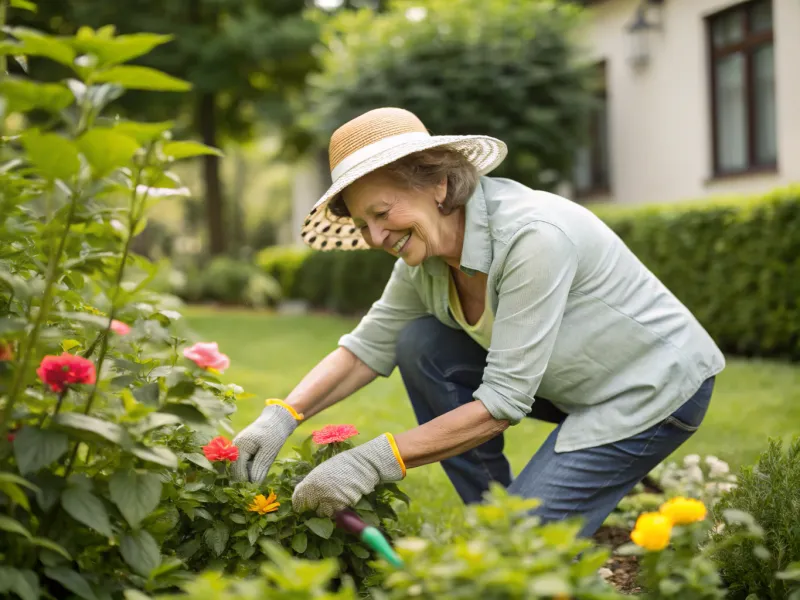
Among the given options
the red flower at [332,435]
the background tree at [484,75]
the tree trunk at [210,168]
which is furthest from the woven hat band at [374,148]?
the tree trunk at [210,168]

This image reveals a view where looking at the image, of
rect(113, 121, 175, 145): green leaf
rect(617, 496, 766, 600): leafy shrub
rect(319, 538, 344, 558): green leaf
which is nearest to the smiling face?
rect(319, 538, 344, 558): green leaf

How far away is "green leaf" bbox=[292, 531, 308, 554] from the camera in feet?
7.06

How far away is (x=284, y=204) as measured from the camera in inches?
1604

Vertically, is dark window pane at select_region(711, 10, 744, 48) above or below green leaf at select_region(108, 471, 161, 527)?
above

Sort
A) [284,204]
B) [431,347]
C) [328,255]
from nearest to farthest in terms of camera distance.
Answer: [431,347] → [328,255] → [284,204]

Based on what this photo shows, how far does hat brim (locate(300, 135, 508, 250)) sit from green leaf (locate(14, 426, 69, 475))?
101 centimetres

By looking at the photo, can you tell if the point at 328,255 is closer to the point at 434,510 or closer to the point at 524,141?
the point at 524,141

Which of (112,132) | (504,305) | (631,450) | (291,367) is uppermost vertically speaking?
(112,132)

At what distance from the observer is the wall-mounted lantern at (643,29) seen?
10.0m

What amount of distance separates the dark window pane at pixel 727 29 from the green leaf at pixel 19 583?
9061mm

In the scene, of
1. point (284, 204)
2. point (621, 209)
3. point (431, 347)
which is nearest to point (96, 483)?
point (431, 347)

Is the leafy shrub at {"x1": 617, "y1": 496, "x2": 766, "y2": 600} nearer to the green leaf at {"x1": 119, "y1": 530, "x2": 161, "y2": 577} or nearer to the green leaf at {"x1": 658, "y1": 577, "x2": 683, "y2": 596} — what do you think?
the green leaf at {"x1": 658, "y1": 577, "x2": 683, "y2": 596}

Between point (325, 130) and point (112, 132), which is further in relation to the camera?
point (325, 130)

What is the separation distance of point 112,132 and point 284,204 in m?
39.7
